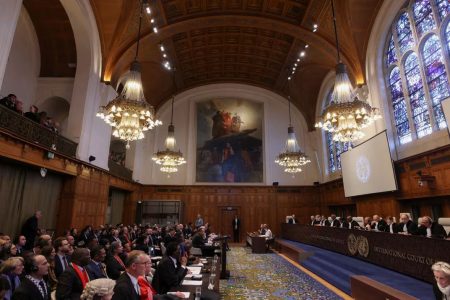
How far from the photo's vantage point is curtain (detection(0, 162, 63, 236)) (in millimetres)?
7559

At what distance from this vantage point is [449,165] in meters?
7.66

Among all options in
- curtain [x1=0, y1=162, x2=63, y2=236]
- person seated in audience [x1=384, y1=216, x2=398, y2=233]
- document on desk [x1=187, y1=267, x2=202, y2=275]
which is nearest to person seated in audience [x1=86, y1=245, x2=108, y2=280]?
document on desk [x1=187, y1=267, x2=202, y2=275]

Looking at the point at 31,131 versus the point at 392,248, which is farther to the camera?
the point at 31,131

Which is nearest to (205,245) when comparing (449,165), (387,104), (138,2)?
(449,165)

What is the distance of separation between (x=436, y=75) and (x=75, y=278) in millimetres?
10588

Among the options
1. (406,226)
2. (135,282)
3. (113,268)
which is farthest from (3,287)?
(406,226)

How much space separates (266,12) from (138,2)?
18.3ft

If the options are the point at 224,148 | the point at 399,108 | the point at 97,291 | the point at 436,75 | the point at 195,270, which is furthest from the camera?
the point at 224,148

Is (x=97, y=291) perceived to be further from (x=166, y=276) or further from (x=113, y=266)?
(x=113, y=266)

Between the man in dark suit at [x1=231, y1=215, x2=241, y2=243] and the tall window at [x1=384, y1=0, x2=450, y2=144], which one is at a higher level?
the tall window at [x1=384, y1=0, x2=450, y2=144]

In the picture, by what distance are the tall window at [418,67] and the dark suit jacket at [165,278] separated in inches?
346

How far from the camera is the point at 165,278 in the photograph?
3742mm

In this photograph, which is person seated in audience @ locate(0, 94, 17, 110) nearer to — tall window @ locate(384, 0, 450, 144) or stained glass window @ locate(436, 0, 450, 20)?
tall window @ locate(384, 0, 450, 144)

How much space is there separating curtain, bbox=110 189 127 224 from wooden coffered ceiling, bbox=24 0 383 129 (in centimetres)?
641
